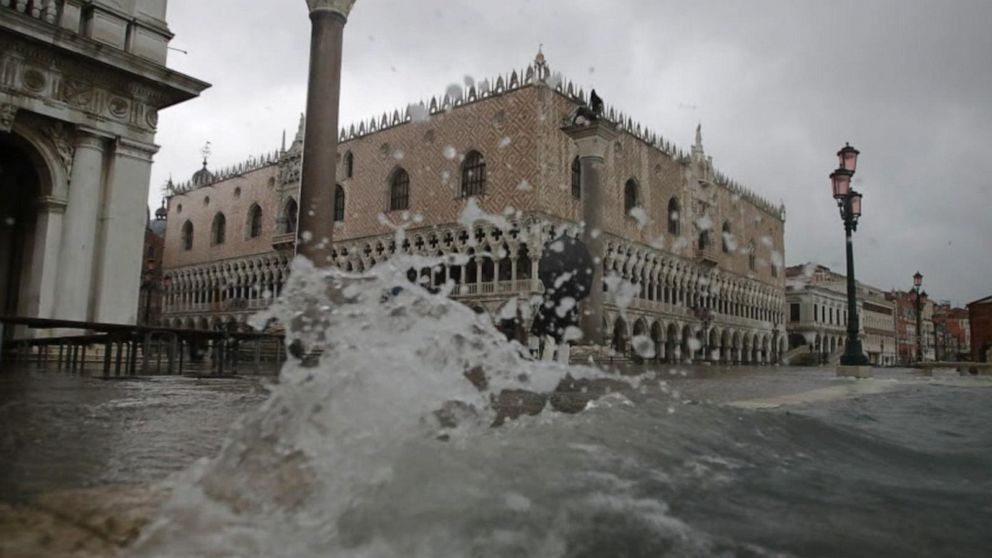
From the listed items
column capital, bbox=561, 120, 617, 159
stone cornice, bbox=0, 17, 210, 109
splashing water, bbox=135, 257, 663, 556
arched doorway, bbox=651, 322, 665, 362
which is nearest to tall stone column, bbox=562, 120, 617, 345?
column capital, bbox=561, 120, 617, 159

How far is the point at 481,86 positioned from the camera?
2488 cm

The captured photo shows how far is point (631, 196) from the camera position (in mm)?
28391

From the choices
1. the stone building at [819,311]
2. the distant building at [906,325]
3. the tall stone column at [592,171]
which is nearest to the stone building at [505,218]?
the stone building at [819,311]

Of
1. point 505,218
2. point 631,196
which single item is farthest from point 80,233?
point 631,196

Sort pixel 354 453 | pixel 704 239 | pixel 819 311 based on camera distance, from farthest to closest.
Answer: pixel 819 311, pixel 704 239, pixel 354 453

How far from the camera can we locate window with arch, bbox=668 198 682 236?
30.9m

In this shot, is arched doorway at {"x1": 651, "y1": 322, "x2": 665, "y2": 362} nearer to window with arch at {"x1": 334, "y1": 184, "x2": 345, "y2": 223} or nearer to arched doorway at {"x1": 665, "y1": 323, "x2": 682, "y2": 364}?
→ arched doorway at {"x1": 665, "y1": 323, "x2": 682, "y2": 364}

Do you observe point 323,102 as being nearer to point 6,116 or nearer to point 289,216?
point 6,116

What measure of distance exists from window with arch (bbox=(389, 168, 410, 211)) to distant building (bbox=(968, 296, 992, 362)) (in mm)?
21753

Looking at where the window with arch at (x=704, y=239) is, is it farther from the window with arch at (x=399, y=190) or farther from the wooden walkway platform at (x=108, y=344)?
the wooden walkway platform at (x=108, y=344)

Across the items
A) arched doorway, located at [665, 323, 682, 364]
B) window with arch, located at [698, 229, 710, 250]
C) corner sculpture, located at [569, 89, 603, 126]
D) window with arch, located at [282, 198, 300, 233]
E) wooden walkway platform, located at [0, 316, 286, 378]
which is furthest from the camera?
window with arch, located at [698, 229, 710, 250]

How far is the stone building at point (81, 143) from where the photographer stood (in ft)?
26.9

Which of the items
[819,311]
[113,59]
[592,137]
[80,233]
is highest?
[592,137]

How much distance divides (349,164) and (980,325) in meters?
25.4
